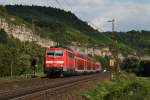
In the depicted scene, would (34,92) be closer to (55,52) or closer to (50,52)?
(55,52)

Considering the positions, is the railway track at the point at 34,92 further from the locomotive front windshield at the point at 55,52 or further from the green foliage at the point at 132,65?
the green foliage at the point at 132,65

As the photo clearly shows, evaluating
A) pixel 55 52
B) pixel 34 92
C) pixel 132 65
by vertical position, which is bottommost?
pixel 34 92

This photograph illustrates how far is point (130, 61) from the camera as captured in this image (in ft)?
462

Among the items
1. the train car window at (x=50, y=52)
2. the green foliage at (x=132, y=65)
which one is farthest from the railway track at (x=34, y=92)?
the green foliage at (x=132, y=65)

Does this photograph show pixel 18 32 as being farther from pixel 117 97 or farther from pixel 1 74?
pixel 117 97

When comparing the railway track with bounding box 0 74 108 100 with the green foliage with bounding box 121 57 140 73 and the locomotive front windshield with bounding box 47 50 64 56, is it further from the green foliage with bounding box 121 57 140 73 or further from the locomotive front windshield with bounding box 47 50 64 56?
the green foliage with bounding box 121 57 140 73

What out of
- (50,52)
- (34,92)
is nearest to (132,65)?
(50,52)

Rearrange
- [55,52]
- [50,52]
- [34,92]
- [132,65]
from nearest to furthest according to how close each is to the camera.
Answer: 1. [34,92]
2. [55,52]
3. [50,52]
4. [132,65]

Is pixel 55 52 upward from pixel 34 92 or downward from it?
upward

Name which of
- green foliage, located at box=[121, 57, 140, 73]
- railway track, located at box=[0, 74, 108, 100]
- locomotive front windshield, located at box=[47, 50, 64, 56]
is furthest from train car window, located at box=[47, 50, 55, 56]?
green foliage, located at box=[121, 57, 140, 73]

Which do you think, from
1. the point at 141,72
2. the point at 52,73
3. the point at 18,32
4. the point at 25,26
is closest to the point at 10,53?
the point at 52,73

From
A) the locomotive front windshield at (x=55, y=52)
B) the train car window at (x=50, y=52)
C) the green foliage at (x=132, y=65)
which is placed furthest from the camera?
the green foliage at (x=132, y=65)

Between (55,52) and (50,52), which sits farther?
(50,52)

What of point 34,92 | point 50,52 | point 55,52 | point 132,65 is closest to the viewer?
point 34,92
